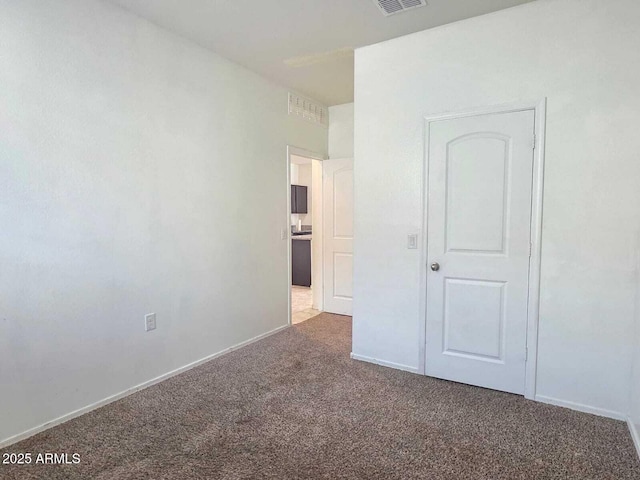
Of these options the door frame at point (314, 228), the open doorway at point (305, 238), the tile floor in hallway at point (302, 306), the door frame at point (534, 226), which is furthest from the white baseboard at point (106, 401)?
the door frame at point (534, 226)

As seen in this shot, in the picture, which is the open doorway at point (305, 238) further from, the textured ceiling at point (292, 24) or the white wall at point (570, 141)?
the white wall at point (570, 141)

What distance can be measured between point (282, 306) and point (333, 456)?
7.43 ft

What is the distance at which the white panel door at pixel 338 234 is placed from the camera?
457 centimetres

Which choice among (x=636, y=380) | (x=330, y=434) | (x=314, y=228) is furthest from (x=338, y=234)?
(x=636, y=380)

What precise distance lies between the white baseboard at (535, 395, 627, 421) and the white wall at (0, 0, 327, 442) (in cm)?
248

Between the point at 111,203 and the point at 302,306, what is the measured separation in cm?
311

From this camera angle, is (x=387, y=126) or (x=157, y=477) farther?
(x=387, y=126)

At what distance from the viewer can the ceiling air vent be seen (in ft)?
8.05

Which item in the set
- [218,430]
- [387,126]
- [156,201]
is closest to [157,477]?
[218,430]

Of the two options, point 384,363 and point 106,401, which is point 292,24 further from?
point 106,401

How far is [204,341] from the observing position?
325 centimetres

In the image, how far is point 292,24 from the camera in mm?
2734

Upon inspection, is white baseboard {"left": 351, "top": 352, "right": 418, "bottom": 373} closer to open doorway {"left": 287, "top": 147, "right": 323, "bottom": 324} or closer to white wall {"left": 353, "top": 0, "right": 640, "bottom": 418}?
white wall {"left": 353, "top": 0, "right": 640, "bottom": 418}

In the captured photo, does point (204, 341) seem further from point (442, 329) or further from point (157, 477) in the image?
point (442, 329)
